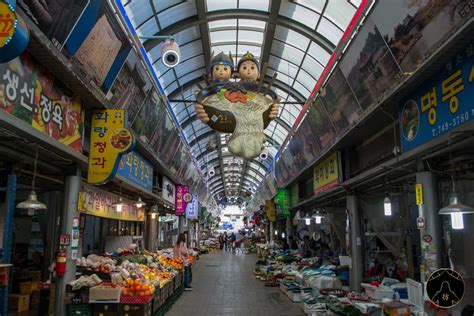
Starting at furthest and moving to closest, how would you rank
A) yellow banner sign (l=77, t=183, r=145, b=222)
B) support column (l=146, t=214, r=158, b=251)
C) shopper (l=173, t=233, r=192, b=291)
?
support column (l=146, t=214, r=158, b=251), shopper (l=173, t=233, r=192, b=291), yellow banner sign (l=77, t=183, r=145, b=222)

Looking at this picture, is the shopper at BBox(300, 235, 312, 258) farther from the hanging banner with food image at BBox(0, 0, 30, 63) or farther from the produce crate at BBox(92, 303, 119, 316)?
the hanging banner with food image at BBox(0, 0, 30, 63)

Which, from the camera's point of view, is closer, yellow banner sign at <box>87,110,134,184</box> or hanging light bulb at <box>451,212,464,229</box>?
hanging light bulb at <box>451,212,464,229</box>

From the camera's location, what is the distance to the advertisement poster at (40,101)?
4.94 metres

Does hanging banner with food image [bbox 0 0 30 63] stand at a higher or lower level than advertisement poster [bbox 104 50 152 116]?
lower

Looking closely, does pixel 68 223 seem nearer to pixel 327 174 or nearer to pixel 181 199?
pixel 327 174

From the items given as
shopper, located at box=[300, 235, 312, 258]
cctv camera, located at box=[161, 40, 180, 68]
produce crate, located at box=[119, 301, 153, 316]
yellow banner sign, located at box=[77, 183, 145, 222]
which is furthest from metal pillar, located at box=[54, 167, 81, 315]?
shopper, located at box=[300, 235, 312, 258]

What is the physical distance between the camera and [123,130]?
7.50 m

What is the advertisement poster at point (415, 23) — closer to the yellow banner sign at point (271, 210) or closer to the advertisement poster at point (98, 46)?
the advertisement poster at point (98, 46)

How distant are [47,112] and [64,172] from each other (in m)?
1.88

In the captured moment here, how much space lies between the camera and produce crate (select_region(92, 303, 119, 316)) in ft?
24.1

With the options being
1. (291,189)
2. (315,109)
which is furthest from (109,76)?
(291,189)

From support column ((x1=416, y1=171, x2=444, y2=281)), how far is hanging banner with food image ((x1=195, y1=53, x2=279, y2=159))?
2915mm

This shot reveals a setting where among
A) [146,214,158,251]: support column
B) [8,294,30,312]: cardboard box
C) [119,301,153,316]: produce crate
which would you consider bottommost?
[8,294,30,312]: cardboard box

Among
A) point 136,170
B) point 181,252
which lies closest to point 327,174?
point 181,252
